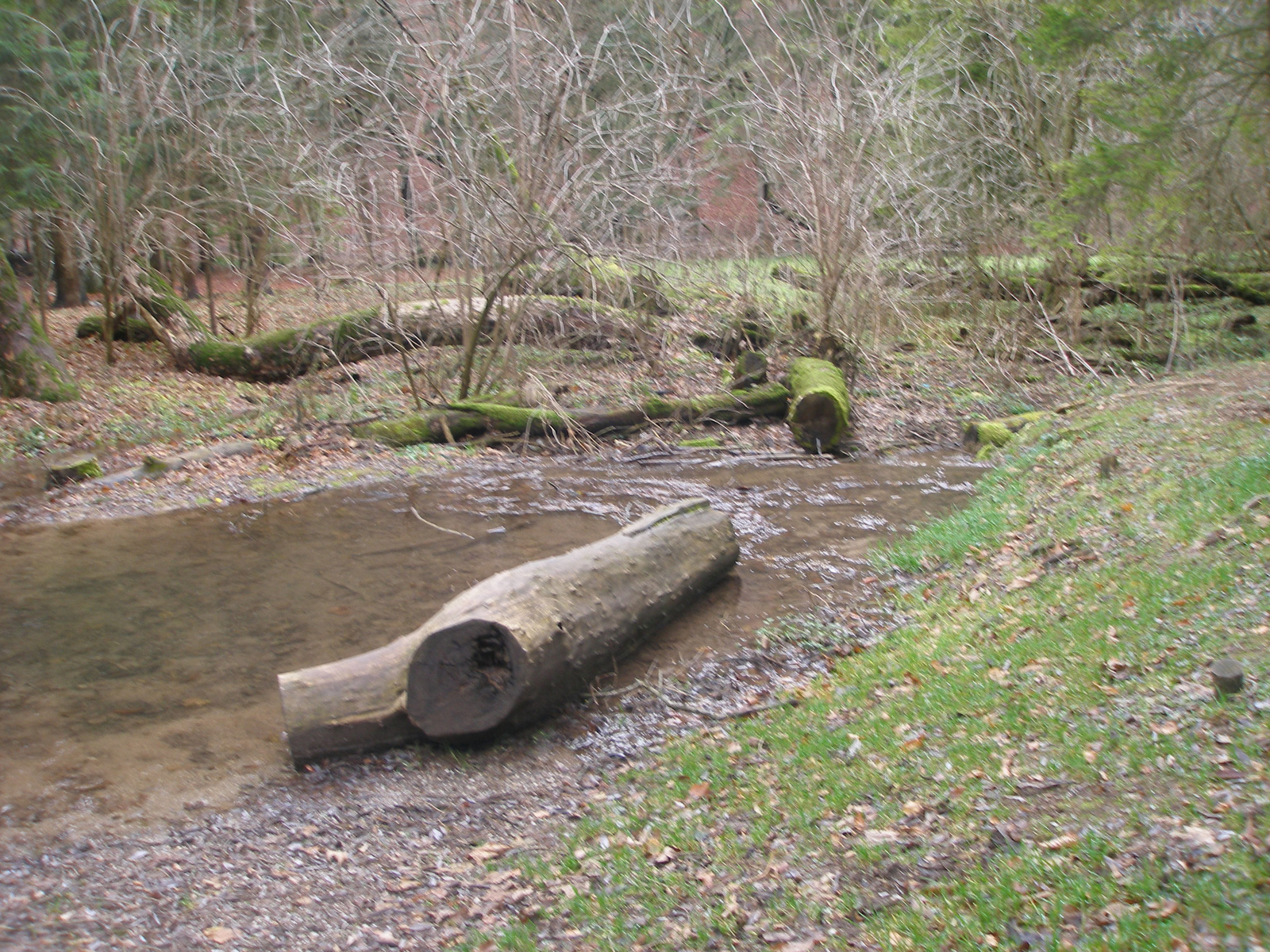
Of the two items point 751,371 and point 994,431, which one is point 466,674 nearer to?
point 994,431

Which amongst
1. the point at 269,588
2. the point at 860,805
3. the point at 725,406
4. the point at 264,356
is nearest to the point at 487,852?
the point at 860,805

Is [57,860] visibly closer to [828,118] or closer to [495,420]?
[495,420]

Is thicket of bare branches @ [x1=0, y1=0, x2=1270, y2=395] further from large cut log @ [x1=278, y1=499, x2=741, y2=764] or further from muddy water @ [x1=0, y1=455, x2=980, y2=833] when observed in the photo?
large cut log @ [x1=278, y1=499, x2=741, y2=764]

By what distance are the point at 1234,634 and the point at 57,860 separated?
20.6 feet

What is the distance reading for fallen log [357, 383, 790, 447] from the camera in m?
15.0

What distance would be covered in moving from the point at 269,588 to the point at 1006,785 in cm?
703

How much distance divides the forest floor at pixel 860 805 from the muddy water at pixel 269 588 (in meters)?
0.66

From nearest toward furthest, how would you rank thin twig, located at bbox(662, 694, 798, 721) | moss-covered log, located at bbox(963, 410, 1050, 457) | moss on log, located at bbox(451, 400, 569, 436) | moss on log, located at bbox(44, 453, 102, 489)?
thin twig, located at bbox(662, 694, 798, 721) < moss on log, located at bbox(44, 453, 102, 489) < moss-covered log, located at bbox(963, 410, 1050, 457) < moss on log, located at bbox(451, 400, 569, 436)

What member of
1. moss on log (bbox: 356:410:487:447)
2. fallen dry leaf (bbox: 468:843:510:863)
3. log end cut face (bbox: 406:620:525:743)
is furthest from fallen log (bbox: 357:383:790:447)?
fallen dry leaf (bbox: 468:843:510:863)

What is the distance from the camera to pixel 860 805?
15.3ft

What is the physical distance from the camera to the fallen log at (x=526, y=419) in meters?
15.0

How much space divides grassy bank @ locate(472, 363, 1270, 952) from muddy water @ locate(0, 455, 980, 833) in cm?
190

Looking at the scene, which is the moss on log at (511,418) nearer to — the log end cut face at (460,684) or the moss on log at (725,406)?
the moss on log at (725,406)

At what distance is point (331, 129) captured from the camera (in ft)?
47.9
